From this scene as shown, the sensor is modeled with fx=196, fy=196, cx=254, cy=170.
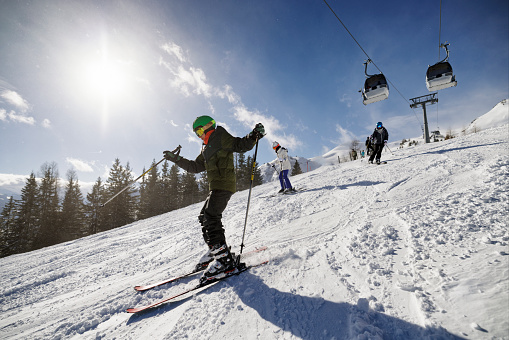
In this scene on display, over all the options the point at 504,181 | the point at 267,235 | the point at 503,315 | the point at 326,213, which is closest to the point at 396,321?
the point at 503,315

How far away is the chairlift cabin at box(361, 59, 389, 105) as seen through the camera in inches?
514

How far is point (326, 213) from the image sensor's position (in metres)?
4.55

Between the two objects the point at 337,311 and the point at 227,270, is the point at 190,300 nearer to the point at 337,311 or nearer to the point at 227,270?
the point at 227,270

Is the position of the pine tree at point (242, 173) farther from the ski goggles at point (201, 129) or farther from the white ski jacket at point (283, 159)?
the ski goggles at point (201, 129)

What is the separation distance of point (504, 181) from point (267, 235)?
416cm

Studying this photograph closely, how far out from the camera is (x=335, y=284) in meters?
2.11

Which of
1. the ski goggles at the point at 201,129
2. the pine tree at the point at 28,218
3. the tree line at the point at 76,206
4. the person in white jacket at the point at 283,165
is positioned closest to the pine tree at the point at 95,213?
the tree line at the point at 76,206

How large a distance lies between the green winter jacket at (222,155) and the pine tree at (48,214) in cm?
3585

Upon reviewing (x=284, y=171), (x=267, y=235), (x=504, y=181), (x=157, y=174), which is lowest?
(x=267, y=235)

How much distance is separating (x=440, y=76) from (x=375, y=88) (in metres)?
4.57

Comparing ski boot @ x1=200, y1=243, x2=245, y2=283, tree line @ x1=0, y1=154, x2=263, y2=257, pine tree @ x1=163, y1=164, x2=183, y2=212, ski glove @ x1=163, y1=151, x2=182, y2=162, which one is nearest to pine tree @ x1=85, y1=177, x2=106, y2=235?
tree line @ x1=0, y1=154, x2=263, y2=257

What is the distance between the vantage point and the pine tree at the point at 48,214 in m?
25.7

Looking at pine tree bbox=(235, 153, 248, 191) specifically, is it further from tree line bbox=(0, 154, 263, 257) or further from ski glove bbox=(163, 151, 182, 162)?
ski glove bbox=(163, 151, 182, 162)

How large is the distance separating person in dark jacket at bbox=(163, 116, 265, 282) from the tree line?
2553 cm
